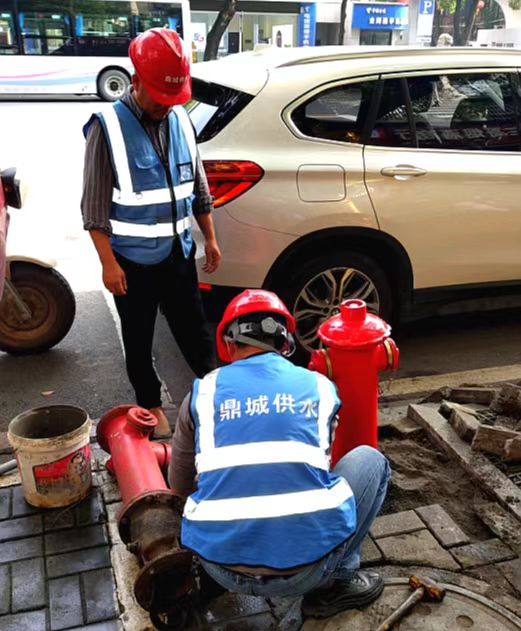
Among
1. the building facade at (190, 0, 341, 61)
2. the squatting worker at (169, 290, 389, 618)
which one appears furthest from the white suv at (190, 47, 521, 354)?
the building facade at (190, 0, 341, 61)

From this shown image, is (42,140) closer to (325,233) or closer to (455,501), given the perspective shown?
(325,233)

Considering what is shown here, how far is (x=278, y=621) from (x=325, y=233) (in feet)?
7.57

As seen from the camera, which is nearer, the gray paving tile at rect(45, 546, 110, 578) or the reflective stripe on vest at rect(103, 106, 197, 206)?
the gray paving tile at rect(45, 546, 110, 578)

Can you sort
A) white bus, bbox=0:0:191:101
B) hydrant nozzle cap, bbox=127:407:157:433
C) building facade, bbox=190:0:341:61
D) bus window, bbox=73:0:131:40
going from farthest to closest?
1. building facade, bbox=190:0:341:61
2. bus window, bbox=73:0:131:40
3. white bus, bbox=0:0:191:101
4. hydrant nozzle cap, bbox=127:407:157:433

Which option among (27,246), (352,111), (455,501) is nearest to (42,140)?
(27,246)

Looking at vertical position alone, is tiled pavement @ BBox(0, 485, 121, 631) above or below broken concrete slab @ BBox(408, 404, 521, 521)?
below

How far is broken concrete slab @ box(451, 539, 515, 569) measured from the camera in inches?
105

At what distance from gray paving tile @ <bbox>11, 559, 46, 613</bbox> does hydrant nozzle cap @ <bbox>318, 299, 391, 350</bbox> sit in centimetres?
145

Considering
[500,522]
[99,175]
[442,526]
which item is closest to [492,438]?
[500,522]

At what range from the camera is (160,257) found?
10.8ft

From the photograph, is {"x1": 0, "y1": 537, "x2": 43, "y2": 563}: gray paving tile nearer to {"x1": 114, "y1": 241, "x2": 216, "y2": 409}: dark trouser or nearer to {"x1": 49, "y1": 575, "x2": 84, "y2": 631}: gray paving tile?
{"x1": 49, "y1": 575, "x2": 84, "y2": 631}: gray paving tile

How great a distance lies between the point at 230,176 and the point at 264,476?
2348mm

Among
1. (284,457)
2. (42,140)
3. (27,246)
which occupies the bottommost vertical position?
(42,140)

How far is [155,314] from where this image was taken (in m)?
3.50
